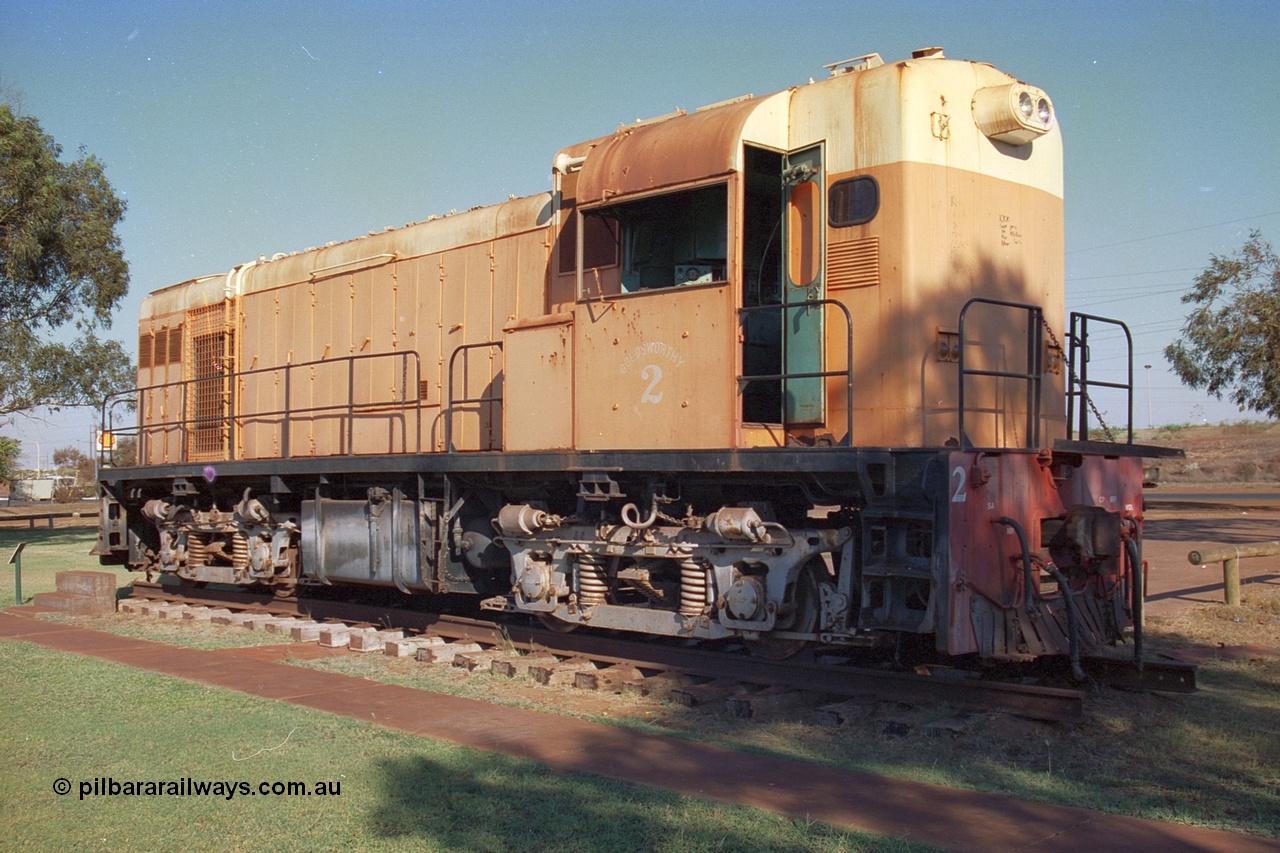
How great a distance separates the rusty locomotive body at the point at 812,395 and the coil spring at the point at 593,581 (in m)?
0.02

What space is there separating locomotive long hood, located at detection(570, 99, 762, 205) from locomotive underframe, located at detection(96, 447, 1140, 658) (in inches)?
81.4

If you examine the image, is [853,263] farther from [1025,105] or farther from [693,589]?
[693,589]

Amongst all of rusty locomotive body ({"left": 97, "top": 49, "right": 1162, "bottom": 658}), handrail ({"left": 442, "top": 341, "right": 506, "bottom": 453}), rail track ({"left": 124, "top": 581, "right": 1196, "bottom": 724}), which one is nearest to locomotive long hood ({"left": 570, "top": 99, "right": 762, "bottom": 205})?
rusty locomotive body ({"left": 97, "top": 49, "right": 1162, "bottom": 658})

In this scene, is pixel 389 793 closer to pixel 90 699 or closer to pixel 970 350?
pixel 90 699

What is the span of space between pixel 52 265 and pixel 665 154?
25.1 metres

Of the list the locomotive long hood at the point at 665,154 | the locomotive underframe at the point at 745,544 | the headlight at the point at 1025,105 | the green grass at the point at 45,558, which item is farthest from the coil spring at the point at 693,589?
the green grass at the point at 45,558

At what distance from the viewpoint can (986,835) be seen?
16.6 ft

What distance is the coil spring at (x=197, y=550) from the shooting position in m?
14.3

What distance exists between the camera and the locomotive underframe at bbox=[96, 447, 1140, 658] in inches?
282

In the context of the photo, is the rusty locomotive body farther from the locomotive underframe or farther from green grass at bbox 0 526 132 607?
green grass at bbox 0 526 132 607

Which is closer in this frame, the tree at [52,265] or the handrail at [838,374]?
the handrail at [838,374]

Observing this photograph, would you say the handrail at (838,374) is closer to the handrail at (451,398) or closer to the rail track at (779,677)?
the rail track at (779,677)

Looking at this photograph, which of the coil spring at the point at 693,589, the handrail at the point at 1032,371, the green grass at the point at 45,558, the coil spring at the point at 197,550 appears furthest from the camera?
the green grass at the point at 45,558

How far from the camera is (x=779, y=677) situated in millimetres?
8203
